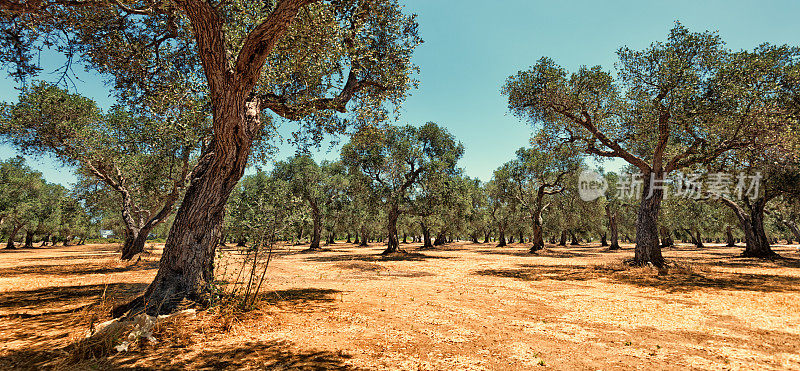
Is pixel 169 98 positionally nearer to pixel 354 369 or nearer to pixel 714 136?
pixel 354 369

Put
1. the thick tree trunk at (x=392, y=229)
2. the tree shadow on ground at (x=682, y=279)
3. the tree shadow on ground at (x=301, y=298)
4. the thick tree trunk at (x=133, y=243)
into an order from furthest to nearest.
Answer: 1. the thick tree trunk at (x=392, y=229)
2. the thick tree trunk at (x=133, y=243)
3. the tree shadow on ground at (x=682, y=279)
4. the tree shadow on ground at (x=301, y=298)

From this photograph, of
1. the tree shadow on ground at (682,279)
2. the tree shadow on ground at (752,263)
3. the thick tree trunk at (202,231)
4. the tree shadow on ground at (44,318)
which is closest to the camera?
the tree shadow on ground at (44,318)

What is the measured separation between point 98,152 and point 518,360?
2582 cm

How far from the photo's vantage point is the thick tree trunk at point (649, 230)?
1745 centimetres

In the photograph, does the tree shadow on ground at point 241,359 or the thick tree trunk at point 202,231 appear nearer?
the tree shadow on ground at point 241,359

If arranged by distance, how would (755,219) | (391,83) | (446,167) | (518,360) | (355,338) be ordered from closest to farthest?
(518,360) → (355,338) → (391,83) → (755,219) → (446,167)

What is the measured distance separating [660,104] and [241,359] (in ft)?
71.3

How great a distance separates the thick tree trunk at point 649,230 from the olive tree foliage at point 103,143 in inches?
1002

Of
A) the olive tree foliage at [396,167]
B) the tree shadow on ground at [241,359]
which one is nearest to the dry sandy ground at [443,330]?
the tree shadow on ground at [241,359]

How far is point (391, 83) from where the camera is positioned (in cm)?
1300

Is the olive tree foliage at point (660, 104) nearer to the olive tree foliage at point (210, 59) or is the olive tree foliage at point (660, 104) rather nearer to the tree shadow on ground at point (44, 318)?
the olive tree foliage at point (210, 59)

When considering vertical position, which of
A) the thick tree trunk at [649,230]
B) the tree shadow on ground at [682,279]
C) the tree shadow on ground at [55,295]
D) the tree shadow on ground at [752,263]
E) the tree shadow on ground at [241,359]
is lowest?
the tree shadow on ground at [752,263]

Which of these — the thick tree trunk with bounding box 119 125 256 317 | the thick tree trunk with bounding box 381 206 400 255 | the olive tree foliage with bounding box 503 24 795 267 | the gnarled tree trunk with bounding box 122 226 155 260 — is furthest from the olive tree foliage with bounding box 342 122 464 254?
the thick tree trunk with bounding box 119 125 256 317

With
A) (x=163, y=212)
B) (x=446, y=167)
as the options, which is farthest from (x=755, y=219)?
(x=163, y=212)
